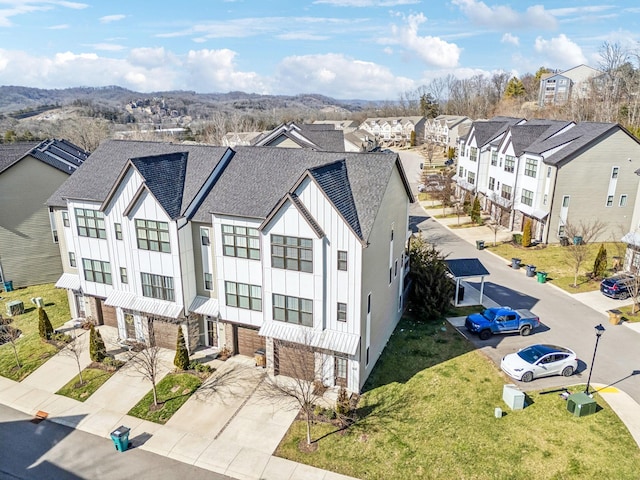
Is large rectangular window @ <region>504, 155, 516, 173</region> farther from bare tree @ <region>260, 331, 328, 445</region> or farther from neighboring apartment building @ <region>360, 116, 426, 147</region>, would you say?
neighboring apartment building @ <region>360, 116, 426, 147</region>

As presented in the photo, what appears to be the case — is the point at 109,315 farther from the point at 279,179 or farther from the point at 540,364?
the point at 540,364

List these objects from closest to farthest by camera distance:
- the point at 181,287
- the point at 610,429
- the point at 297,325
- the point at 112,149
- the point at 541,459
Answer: the point at 541,459 → the point at 610,429 → the point at 297,325 → the point at 181,287 → the point at 112,149

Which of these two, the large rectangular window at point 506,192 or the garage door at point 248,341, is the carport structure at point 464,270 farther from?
the large rectangular window at point 506,192

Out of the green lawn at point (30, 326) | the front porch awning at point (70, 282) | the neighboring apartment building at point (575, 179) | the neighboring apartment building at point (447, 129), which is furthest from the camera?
the neighboring apartment building at point (447, 129)

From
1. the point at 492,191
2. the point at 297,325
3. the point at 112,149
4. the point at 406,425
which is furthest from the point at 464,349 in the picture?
the point at 492,191

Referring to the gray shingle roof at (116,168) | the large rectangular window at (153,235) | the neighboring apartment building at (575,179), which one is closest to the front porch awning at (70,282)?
the gray shingle roof at (116,168)

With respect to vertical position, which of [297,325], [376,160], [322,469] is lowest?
[322,469]

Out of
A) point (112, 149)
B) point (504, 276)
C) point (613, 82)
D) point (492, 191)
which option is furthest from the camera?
point (613, 82)

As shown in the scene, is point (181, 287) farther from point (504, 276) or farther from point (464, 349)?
point (504, 276)
